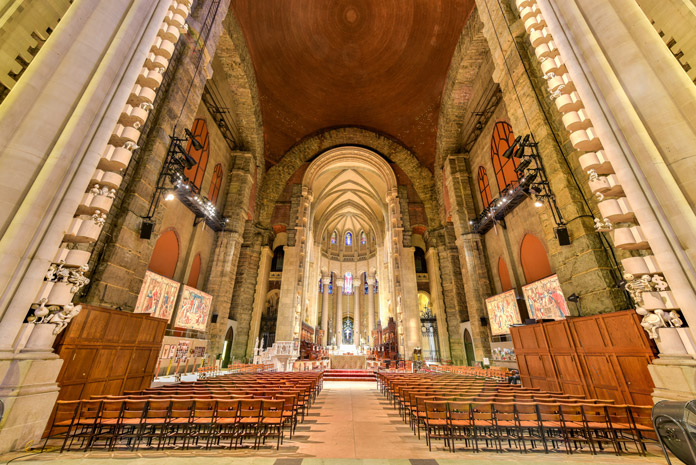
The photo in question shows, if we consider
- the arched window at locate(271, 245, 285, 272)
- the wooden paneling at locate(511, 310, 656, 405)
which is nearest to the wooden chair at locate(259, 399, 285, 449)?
the wooden paneling at locate(511, 310, 656, 405)

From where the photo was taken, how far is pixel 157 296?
376 inches

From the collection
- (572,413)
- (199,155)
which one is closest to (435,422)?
(572,413)

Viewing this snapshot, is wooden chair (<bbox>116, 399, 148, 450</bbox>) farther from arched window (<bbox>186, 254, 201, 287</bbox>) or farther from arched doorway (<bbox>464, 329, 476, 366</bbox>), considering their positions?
arched doorway (<bbox>464, 329, 476, 366</bbox>)

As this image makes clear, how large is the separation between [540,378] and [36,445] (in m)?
8.43

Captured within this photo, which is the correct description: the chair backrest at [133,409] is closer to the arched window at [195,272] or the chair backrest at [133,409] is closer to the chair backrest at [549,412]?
the chair backrest at [549,412]

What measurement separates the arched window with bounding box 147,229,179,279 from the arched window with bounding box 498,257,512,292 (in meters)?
14.7

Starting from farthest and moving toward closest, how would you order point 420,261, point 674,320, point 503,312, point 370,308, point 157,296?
point 370,308 < point 420,261 < point 503,312 < point 157,296 < point 674,320

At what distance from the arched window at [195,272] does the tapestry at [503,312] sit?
44.9ft

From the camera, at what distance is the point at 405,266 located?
59.8 feet

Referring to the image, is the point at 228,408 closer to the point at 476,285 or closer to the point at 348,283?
the point at 476,285

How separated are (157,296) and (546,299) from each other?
1378 centimetres

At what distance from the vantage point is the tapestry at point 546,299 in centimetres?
831

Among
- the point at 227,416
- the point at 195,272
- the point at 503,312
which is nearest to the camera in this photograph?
the point at 227,416

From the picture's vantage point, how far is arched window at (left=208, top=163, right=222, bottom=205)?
13.3 metres
